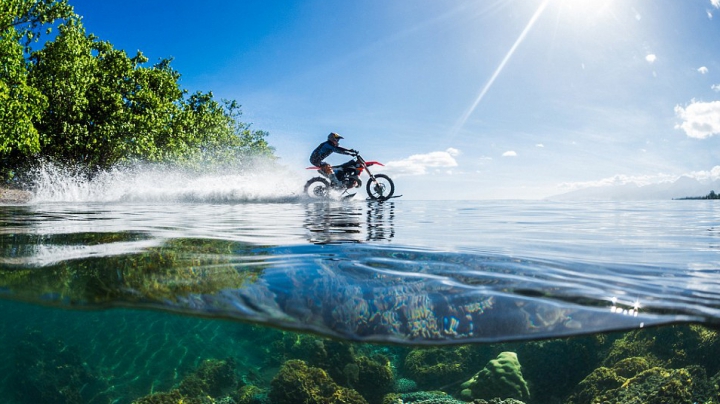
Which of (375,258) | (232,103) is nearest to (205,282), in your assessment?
(375,258)

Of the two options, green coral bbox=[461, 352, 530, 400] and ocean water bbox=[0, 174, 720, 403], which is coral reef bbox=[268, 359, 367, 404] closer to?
ocean water bbox=[0, 174, 720, 403]

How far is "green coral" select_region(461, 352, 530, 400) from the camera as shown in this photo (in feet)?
18.8

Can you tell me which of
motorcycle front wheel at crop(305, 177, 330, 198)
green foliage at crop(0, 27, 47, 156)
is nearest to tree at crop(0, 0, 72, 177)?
green foliage at crop(0, 27, 47, 156)

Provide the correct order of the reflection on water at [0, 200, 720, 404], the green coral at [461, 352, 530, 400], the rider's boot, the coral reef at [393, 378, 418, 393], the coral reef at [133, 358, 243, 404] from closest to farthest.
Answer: the reflection on water at [0, 200, 720, 404] < the coral reef at [393, 378, 418, 393] < the coral reef at [133, 358, 243, 404] < the green coral at [461, 352, 530, 400] < the rider's boot

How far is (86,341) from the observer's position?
548cm

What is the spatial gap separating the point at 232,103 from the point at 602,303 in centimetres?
5116

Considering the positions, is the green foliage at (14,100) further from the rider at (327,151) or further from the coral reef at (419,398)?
the coral reef at (419,398)

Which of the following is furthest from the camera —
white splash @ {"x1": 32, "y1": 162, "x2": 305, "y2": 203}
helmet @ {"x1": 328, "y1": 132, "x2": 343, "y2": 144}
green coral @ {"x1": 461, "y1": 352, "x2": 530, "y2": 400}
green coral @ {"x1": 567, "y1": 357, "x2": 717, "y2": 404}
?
white splash @ {"x1": 32, "y1": 162, "x2": 305, "y2": 203}

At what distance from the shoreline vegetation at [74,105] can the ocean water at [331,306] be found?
1765 centimetres

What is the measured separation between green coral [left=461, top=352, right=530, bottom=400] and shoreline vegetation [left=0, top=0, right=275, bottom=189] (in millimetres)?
21445

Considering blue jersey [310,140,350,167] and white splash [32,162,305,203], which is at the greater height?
blue jersey [310,140,350,167]

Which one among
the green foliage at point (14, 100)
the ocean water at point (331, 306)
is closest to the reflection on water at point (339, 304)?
the ocean water at point (331, 306)

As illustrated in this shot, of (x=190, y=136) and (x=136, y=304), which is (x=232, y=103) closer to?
(x=190, y=136)

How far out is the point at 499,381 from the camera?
5711 mm
